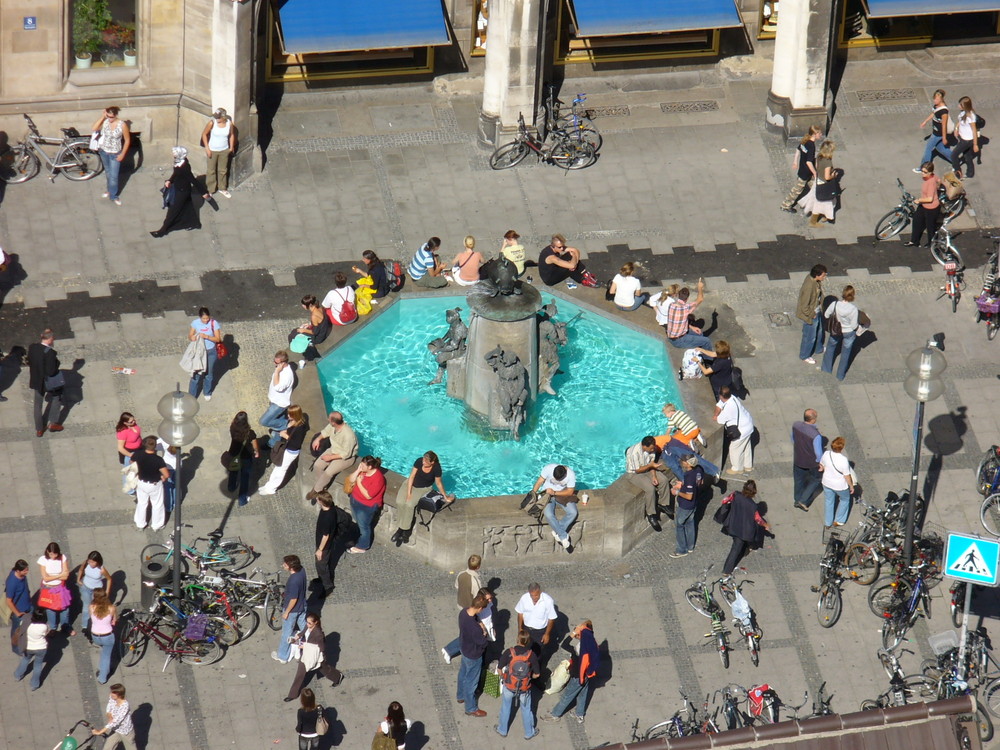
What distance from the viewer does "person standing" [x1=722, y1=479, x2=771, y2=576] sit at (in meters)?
28.9

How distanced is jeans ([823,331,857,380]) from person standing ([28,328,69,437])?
11976 millimetres

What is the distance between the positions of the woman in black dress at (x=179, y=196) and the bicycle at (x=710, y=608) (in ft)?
38.1

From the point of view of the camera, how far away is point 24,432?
1242 inches

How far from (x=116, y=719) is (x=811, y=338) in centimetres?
1320

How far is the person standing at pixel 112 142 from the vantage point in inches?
1422

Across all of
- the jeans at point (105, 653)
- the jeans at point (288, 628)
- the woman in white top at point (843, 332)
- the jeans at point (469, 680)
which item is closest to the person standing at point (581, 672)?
the jeans at point (469, 680)

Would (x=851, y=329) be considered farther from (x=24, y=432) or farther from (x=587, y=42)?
(x=24, y=432)

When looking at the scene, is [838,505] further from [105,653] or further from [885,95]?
[885,95]

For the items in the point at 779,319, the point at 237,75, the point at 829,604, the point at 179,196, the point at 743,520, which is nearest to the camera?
the point at 829,604

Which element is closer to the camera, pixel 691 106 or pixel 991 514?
pixel 991 514

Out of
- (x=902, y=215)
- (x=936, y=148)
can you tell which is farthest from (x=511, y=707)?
(x=936, y=148)

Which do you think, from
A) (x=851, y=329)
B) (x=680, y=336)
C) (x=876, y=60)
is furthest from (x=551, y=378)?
(x=876, y=60)

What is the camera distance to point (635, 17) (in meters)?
38.8

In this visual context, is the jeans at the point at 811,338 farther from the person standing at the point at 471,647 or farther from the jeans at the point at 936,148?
the person standing at the point at 471,647
